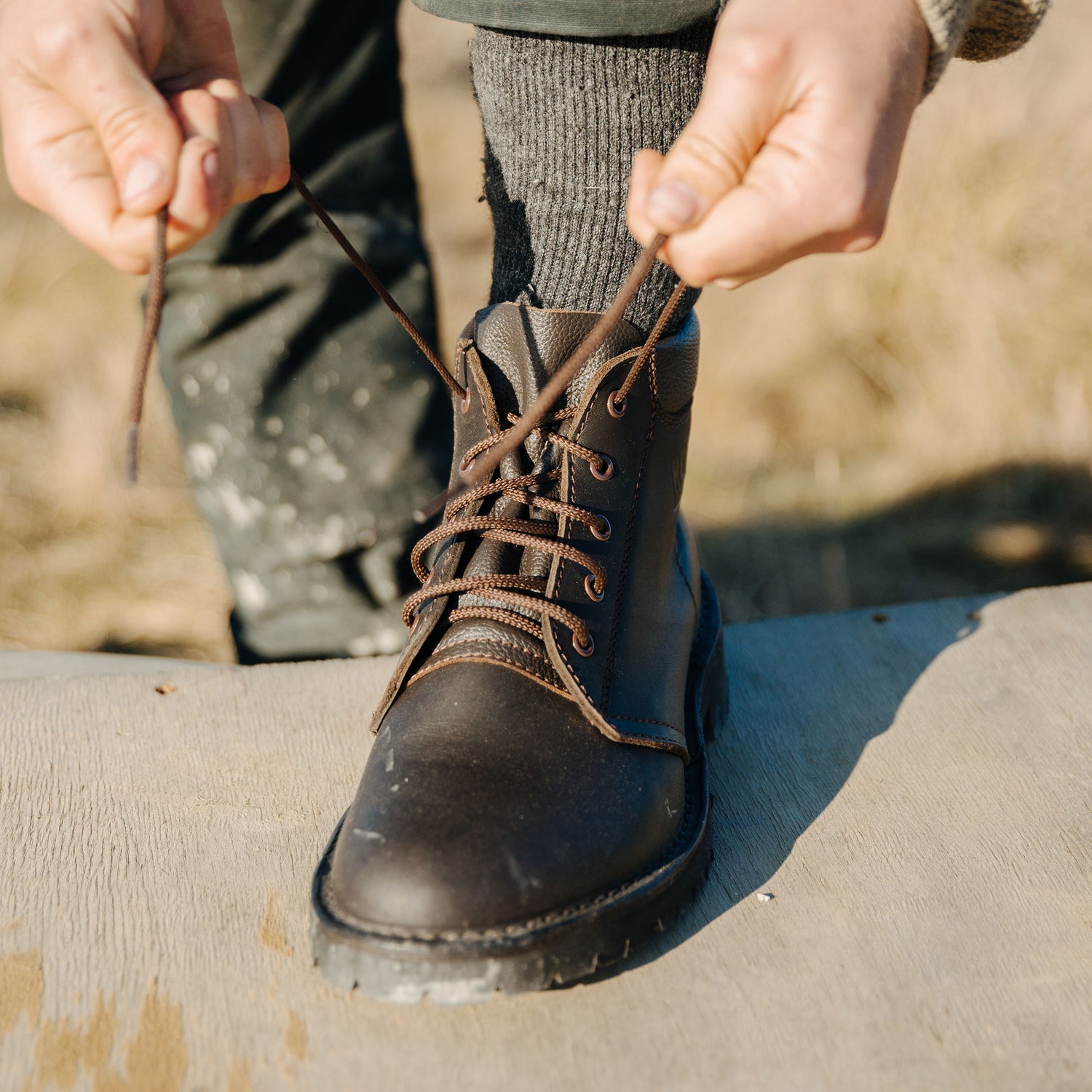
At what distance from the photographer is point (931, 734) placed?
3.16 ft

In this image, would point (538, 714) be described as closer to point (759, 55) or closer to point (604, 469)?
point (604, 469)

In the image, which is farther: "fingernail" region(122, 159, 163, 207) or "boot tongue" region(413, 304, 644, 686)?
"boot tongue" region(413, 304, 644, 686)

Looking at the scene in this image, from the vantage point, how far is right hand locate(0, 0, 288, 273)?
59 cm

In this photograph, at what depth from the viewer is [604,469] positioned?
818mm

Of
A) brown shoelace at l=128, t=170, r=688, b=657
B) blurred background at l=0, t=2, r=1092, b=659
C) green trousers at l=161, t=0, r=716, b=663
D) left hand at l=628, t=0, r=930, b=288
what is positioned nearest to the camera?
left hand at l=628, t=0, r=930, b=288

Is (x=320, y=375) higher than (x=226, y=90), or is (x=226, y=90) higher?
(x=226, y=90)

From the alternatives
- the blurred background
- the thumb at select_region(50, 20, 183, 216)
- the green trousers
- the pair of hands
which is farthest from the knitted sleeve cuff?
the blurred background

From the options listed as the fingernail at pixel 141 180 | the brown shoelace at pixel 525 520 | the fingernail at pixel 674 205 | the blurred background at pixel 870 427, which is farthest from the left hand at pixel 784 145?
the blurred background at pixel 870 427

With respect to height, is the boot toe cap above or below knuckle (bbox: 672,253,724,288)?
below

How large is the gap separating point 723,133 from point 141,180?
1.07ft

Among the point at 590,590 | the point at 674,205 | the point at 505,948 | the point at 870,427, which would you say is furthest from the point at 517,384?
the point at 870,427

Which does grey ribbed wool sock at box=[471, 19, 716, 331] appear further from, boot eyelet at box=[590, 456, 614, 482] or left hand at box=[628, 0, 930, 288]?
left hand at box=[628, 0, 930, 288]

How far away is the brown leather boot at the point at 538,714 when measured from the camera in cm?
65

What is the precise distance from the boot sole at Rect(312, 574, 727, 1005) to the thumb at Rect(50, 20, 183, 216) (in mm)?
459
